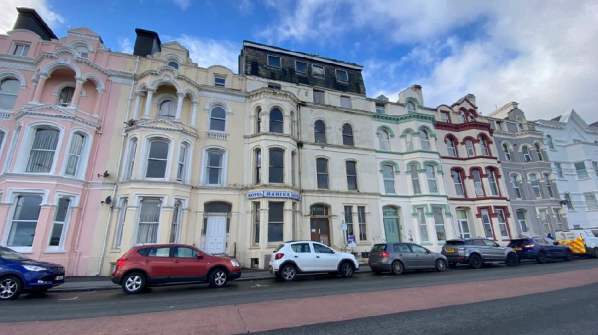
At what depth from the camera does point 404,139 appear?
852 inches

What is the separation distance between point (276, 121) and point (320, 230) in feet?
26.5

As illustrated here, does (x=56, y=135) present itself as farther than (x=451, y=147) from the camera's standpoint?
No

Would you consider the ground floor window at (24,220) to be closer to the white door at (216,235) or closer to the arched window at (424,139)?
the white door at (216,235)

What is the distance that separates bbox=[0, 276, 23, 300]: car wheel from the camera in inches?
309

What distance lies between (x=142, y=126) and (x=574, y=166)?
40.4m

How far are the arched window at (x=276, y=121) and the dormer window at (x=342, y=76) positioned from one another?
7.90m

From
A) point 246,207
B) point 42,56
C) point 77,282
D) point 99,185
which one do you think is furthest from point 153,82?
point 77,282

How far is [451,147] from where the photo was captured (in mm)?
23391

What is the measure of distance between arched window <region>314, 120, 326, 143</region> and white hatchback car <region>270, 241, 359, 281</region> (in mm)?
9775

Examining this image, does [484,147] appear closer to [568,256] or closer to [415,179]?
[415,179]

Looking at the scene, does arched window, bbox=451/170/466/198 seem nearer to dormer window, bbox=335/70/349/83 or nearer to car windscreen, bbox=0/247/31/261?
dormer window, bbox=335/70/349/83

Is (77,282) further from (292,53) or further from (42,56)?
(292,53)

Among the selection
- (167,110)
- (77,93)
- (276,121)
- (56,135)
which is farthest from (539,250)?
(77,93)

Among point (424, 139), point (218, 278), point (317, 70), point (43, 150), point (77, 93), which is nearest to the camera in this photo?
point (218, 278)
